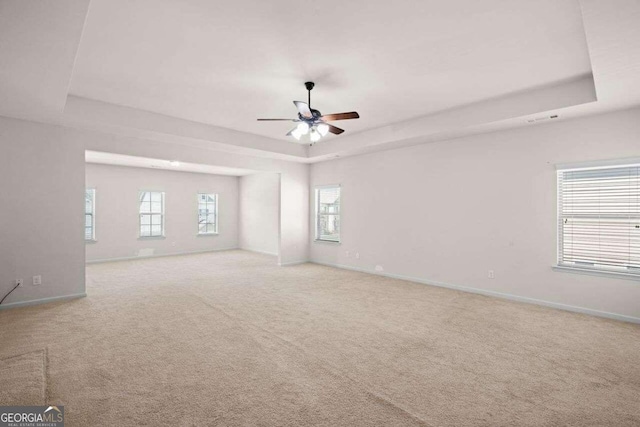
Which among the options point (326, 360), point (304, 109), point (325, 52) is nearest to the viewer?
point (326, 360)

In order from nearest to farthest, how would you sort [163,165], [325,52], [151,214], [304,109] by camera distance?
[325,52]
[304,109]
[163,165]
[151,214]

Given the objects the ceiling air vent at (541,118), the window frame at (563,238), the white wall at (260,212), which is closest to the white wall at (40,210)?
the white wall at (260,212)

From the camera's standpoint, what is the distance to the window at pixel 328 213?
730cm

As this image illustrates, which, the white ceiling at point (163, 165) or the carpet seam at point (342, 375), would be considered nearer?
the carpet seam at point (342, 375)

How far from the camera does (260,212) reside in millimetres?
9648

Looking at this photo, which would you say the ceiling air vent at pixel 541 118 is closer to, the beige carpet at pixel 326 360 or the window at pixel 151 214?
the beige carpet at pixel 326 360

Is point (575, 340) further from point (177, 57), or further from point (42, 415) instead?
point (177, 57)

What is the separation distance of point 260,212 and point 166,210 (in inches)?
107

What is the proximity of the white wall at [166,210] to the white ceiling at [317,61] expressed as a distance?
4.15m

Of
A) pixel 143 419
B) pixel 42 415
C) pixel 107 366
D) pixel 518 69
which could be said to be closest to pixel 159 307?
pixel 107 366

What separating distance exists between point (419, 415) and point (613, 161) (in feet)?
13.2

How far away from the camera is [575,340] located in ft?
10.4

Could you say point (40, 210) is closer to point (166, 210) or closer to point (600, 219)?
point (166, 210)

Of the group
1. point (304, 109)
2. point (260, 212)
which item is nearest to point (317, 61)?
point (304, 109)
